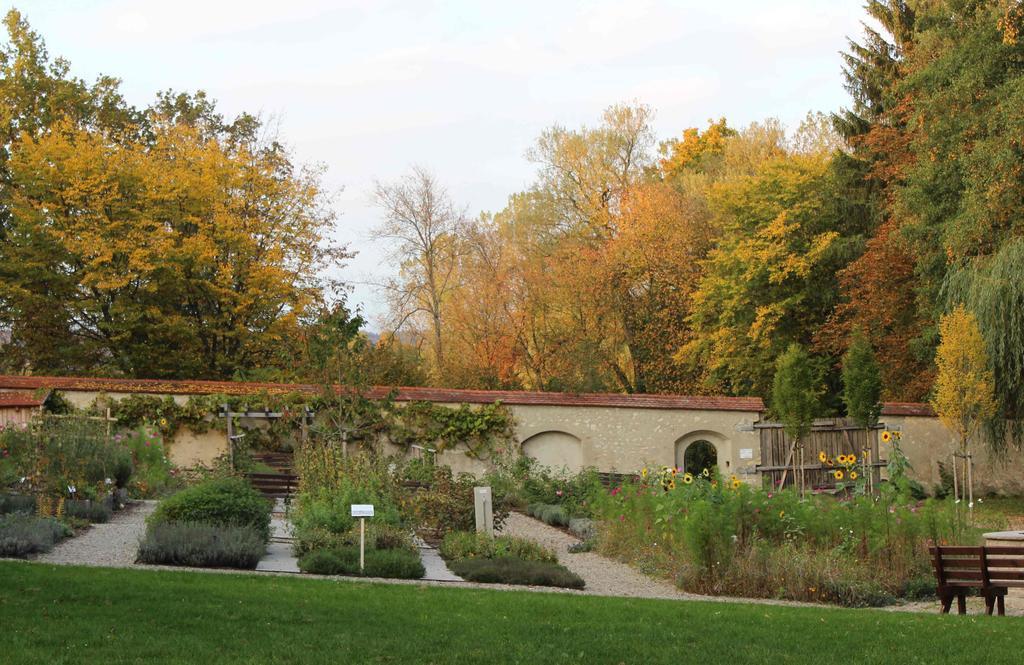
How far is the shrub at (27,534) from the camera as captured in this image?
1232 cm

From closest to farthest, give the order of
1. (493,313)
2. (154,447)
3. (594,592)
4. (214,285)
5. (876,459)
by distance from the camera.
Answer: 1. (594,592)
2. (154,447)
3. (876,459)
4. (214,285)
5. (493,313)

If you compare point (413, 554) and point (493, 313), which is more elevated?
point (493, 313)

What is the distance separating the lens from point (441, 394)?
81.1 ft

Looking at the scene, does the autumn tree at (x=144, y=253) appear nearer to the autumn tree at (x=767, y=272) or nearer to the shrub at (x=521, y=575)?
the autumn tree at (x=767, y=272)

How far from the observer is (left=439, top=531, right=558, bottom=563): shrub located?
14.1 meters

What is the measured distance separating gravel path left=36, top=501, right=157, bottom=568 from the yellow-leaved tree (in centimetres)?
1406

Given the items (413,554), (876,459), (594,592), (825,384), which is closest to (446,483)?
(413,554)

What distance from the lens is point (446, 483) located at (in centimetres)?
1641

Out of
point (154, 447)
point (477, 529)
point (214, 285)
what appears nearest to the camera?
point (477, 529)

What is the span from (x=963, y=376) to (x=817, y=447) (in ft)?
12.3

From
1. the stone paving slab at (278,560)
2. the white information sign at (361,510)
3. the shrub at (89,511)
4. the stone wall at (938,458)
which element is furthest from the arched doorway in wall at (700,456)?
the white information sign at (361,510)

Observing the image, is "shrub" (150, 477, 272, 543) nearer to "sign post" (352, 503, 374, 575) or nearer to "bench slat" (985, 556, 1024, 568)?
"sign post" (352, 503, 374, 575)

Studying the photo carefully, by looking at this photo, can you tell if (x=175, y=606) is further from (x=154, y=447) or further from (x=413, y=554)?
(x=154, y=447)

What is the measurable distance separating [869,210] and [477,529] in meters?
19.2
